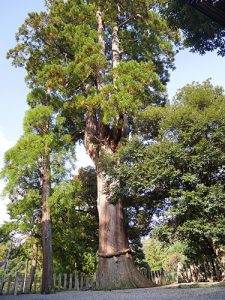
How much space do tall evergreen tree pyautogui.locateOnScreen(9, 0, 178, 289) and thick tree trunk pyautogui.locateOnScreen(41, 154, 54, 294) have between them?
4.31 feet

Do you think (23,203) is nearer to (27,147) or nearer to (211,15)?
(27,147)

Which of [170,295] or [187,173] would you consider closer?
[170,295]

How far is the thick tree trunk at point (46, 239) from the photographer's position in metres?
6.78

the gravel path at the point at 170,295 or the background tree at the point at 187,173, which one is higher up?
the background tree at the point at 187,173

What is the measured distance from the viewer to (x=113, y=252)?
7176 millimetres

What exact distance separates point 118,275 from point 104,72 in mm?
6799

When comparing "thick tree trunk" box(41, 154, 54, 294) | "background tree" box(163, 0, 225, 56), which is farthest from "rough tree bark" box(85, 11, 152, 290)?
"background tree" box(163, 0, 225, 56)

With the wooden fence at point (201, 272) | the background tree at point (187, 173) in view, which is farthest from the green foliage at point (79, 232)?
the wooden fence at point (201, 272)

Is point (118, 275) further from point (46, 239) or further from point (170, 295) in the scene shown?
point (170, 295)

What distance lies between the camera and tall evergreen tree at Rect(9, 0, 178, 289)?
7.50m

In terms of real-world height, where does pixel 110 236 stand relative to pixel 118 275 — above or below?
above

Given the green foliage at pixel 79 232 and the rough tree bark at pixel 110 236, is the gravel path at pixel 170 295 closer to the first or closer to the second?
the rough tree bark at pixel 110 236

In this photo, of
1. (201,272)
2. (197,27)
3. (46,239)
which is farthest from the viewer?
(46,239)

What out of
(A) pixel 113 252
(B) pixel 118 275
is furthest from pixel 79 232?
(B) pixel 118 275
